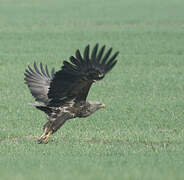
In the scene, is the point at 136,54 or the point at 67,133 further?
the point at 136,54

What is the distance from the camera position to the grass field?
27.8 ft

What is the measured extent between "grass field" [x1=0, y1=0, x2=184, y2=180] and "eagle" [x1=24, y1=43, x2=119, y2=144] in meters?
0.47

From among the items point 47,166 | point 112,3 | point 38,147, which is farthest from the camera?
point 112,3

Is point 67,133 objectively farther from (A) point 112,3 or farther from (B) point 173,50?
(A) point 112,3

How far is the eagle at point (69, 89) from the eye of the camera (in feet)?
32.1

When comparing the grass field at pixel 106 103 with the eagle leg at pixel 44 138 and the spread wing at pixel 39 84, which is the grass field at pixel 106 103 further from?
the spread wing at pixel 39 84

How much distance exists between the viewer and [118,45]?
2695cm

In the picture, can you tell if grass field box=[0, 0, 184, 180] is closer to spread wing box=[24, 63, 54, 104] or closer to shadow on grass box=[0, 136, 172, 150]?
shadow on grass box=[0, 136, 172, 150]

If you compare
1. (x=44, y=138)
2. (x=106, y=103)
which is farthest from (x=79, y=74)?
(x=106, y=103)

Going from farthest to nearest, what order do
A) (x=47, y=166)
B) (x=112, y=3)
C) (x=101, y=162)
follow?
(x=112, y=3)
(x=101, y=162)
(x=47, y=166)

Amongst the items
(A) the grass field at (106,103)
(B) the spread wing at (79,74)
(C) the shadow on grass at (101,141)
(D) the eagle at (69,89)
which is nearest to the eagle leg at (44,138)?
(D) the eagle at (69,89)

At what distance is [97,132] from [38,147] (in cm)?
194

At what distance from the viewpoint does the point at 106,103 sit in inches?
616

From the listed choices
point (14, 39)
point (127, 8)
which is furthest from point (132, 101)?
point (127, 8)
